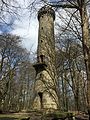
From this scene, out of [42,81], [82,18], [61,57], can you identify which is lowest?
[42,81]

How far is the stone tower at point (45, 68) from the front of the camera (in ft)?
62.6

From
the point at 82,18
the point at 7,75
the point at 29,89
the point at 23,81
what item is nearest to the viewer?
the point at 82,18

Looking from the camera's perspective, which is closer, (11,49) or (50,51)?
(50,51)

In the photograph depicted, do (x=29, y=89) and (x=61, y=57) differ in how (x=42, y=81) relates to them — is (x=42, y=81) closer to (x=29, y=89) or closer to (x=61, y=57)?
(x=61, y=57)

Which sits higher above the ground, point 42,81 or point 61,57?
point 61,57

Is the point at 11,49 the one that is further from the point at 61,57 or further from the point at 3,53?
the point at 61,57

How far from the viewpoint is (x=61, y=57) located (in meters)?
22.4

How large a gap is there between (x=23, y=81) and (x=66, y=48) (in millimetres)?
15570

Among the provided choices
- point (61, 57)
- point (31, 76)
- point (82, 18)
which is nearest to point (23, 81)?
point (31, 76)

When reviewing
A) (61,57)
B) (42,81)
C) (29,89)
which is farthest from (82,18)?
(29,89)

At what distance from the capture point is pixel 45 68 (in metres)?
20.4

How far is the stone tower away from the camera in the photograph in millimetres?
19094

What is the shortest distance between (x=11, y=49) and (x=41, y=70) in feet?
23.7

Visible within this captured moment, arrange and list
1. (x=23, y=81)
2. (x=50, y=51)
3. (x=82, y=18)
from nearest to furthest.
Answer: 1. (x=82, y=18)
2. (x=50, y=51)
3. (x=23, y=81)
